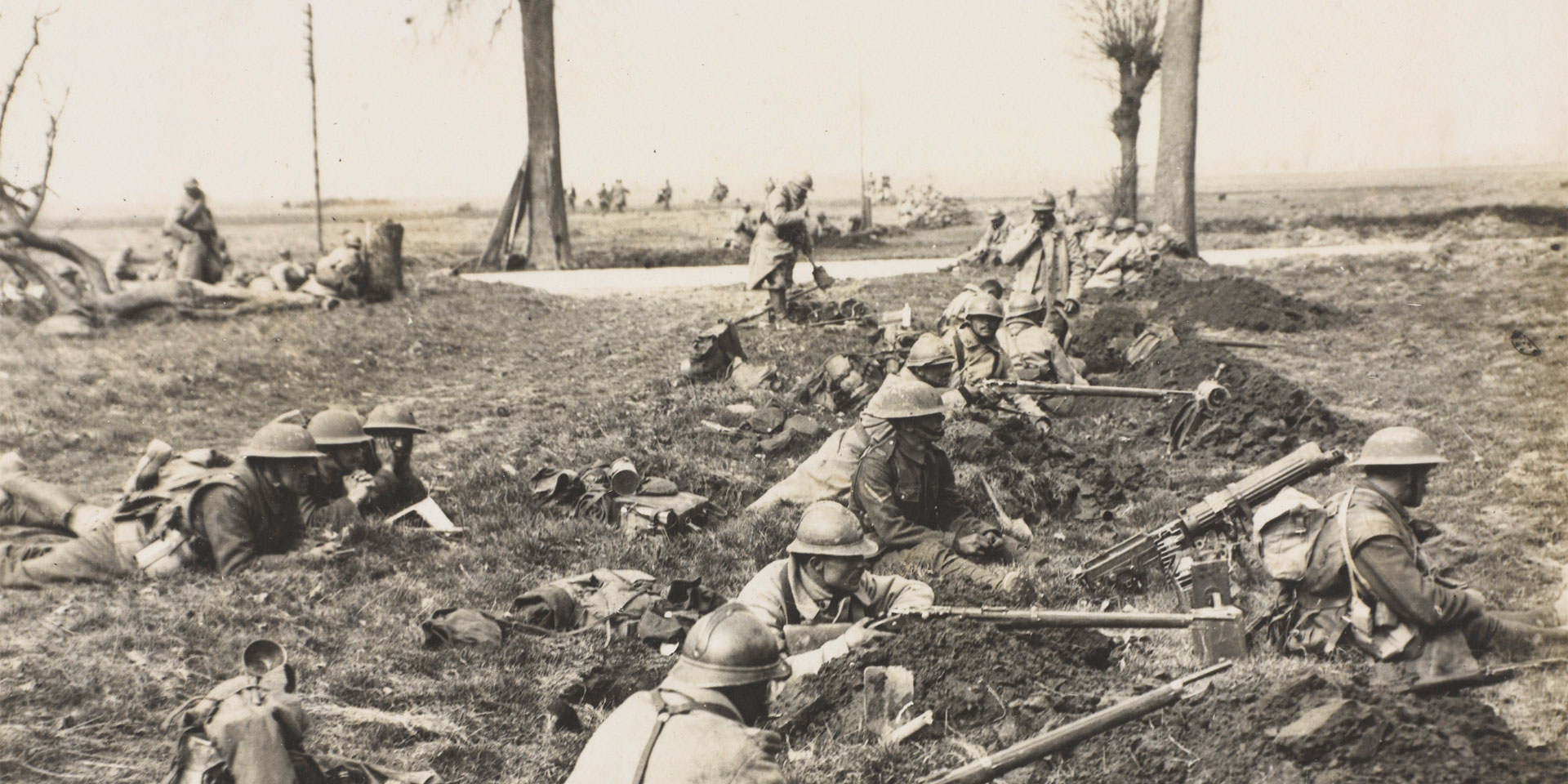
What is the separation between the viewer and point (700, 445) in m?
9.88

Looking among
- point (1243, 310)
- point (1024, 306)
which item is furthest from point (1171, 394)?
point (1243, 310)

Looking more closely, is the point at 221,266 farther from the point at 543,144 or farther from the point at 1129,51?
the point at 1129,51

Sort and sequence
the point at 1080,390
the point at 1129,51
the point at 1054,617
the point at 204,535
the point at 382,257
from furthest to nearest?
the point at 1129,51, the point at 382,257, the point at 1080,390, the point at 204,535, the point at 1054,617

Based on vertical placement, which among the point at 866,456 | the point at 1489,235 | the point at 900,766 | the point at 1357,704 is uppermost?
the point at 1489,235

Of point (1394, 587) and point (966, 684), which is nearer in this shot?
point (1394, 587)

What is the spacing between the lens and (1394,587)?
4844 millimetres

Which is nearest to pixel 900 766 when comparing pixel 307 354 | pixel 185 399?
pixel 185 399

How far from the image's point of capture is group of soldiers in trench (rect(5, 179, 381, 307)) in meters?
15.9

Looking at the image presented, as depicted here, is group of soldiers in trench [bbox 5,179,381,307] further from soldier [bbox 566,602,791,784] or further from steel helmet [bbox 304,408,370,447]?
soldier [bbox 566,602,791,784]

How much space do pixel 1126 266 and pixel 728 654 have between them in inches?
678

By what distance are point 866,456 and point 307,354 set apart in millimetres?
8737

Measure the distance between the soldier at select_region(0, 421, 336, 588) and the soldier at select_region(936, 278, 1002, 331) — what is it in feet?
20.6

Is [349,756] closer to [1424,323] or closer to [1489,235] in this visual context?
[1424,323]

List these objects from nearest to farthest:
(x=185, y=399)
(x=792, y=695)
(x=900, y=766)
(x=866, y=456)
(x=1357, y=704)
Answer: (x=1357, y=704) → (x=900, y=766) → (x=792, y=695) → (x=866, y=456) → (x=185, y=399)
